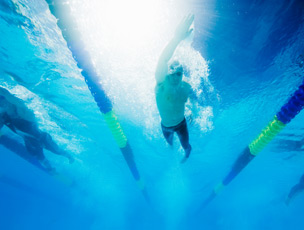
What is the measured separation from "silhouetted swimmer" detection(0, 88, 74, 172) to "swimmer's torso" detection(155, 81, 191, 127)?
9.23 metres

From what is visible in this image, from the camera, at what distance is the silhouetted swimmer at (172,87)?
3.41 meters

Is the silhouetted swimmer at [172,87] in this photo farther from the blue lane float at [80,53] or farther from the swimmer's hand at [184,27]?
the blue lane float at [80,53]

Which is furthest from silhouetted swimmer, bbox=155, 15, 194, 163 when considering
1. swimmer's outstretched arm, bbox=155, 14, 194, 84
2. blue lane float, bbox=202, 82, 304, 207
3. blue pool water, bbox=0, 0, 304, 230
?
blue lane float, bbox=202, 82, 304, 207

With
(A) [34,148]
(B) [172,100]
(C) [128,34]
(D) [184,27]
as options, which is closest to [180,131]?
(B) [172,100]

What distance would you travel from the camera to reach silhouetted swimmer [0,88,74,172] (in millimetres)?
8867

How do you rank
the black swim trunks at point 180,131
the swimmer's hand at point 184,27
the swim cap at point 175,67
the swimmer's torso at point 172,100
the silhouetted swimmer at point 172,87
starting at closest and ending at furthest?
the swimmer's hand at point 184,27, the silhouetted swimmer at point 172,87, the swim cap at point 175,67, the swimmer's torso at point 172,100, the black swim trunks at point 180,131

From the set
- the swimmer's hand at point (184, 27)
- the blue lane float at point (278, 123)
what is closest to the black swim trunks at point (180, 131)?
the swimmer's hand at point (184, 27)

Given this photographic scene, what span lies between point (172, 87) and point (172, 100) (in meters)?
0.40

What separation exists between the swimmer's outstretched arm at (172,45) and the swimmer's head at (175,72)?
155 millimetres

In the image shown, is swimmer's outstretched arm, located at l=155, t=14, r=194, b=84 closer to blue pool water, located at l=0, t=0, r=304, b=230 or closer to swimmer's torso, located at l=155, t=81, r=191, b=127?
swimmer's torso, located at l=155, t=81, r=191, b=127

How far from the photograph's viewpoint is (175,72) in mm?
3982

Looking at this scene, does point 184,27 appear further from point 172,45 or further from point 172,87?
point 172,87

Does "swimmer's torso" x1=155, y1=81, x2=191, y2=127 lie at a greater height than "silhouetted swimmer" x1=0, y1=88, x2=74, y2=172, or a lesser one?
greater

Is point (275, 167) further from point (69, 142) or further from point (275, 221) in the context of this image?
point (275, 221)
